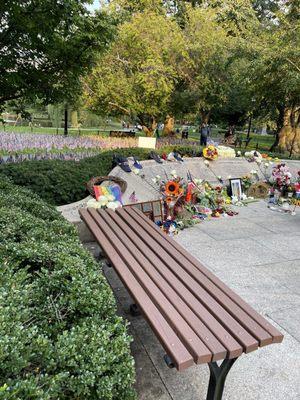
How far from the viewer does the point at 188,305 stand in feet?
7.56

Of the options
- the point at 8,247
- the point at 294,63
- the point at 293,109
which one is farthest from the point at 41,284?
the point at 293,109

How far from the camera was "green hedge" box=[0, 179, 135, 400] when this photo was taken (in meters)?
1.38

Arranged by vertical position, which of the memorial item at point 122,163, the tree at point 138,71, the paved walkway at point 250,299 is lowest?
the paved walkway at point 250,299

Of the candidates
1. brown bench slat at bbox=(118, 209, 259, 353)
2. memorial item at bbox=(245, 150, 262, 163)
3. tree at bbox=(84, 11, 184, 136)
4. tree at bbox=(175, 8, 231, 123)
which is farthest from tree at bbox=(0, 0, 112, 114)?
tree at bbox=(175, 8, 231, 123)

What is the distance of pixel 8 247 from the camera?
2.36 metres

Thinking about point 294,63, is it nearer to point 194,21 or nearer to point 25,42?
point 194,21

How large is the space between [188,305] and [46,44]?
13.7 ft

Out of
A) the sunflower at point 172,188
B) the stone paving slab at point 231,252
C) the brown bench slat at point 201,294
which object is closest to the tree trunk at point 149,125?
the sunflower at point 172,188

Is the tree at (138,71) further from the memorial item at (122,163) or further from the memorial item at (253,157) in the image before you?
the memorial item at (122,163)

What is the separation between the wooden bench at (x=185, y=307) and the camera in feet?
6.18

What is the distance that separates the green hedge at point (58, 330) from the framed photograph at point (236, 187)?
18.7 ft

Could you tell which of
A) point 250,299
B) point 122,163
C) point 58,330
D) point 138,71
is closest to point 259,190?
point 122,163

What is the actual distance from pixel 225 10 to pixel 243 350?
2451 centimetres


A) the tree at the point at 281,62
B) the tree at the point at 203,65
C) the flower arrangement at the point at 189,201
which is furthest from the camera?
the tree at the point at 203,65
